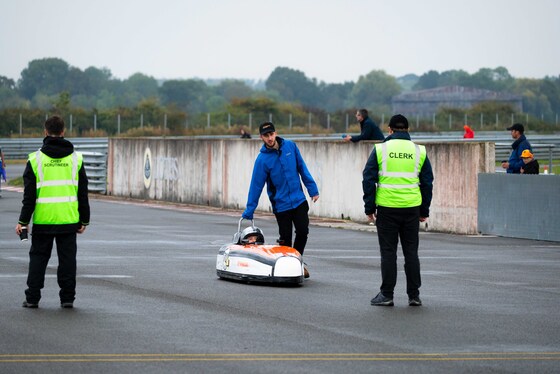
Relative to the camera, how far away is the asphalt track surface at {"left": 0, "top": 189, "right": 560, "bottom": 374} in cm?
977

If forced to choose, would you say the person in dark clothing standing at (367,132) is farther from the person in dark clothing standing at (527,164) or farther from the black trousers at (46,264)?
the black trousers at (46,264)

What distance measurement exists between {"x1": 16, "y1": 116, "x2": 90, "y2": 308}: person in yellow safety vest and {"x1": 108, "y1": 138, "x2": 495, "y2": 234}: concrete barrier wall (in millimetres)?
12291

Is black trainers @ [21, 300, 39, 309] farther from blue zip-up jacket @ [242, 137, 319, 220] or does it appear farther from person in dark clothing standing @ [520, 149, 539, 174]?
person in dark clothing standing @ [520, 149, 539, 174]

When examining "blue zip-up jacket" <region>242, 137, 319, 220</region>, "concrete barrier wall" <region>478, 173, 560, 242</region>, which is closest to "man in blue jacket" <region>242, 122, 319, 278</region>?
"blue zip-up jacket" <region>242, 137, 319, 220</region>

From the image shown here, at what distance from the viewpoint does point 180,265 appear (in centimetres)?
1709

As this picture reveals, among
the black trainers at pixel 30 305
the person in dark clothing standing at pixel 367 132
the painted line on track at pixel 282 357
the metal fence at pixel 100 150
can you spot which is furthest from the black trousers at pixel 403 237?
the metal fence at pixel 100 150

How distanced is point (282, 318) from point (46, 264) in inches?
95.4

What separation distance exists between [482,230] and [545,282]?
804 centimetres

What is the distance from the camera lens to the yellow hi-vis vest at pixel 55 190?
12617mm

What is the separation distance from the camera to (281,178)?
1541cm

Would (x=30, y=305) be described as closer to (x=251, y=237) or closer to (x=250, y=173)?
(x=251, y=237)

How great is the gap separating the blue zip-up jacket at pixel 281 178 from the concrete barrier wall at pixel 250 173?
28.7ft

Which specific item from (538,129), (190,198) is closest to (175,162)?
(190,198)

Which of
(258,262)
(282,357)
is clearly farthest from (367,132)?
(282,357)
